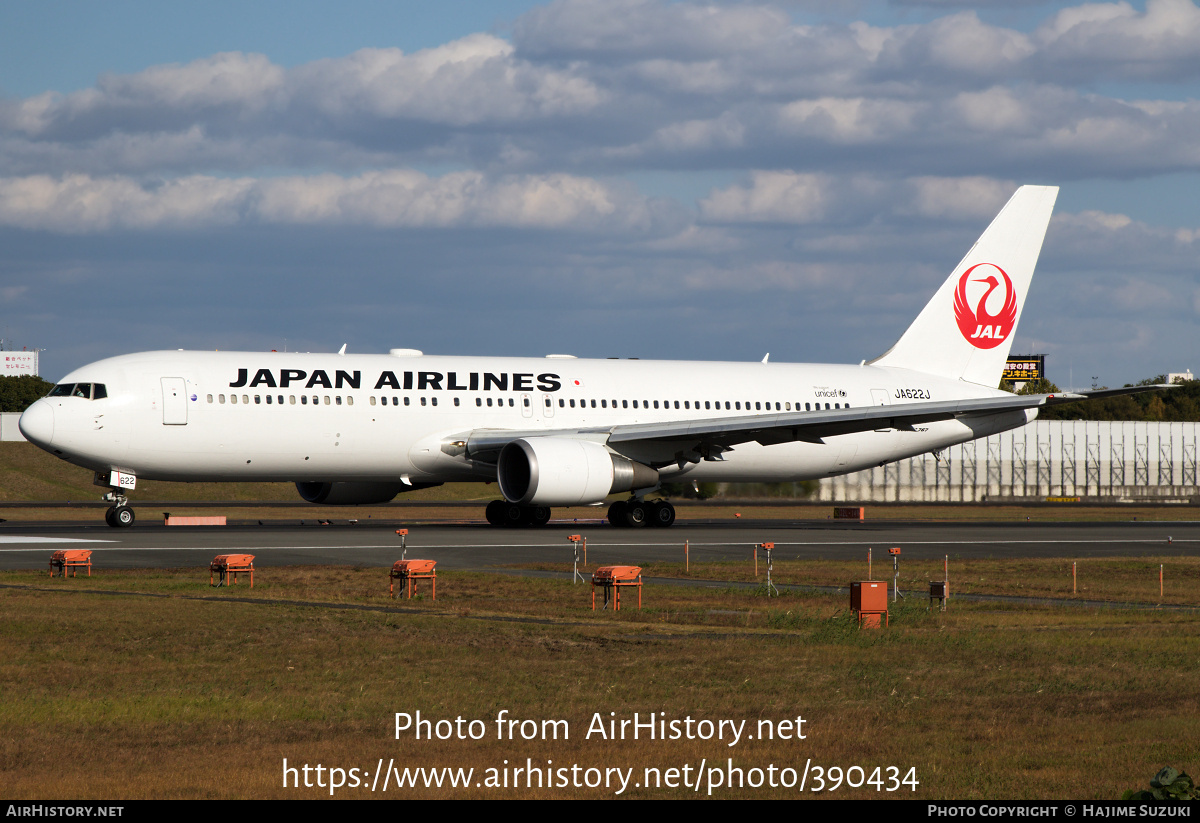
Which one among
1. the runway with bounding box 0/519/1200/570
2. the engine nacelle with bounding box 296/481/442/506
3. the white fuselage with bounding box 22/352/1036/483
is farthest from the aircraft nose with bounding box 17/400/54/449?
the engine nacelle with bounding box 296/481/442/506

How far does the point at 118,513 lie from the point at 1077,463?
66.6 meters

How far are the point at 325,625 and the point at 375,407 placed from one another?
1920 cm

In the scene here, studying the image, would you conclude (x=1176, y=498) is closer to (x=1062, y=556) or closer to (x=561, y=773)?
(x=1062, y=556)

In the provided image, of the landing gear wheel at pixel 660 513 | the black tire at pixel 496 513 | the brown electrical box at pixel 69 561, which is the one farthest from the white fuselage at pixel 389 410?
the brown electrical box at pixel 69 561

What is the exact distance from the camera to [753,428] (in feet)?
122

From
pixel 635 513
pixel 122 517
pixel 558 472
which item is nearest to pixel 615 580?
pixel 558 472

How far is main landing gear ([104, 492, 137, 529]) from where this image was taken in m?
34.8

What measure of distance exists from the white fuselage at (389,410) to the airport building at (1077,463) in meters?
36.8

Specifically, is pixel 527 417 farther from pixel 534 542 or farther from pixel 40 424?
pixel 40 424

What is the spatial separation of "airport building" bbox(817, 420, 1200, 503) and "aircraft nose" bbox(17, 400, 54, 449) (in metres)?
54.8

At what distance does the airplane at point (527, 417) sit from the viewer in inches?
1348

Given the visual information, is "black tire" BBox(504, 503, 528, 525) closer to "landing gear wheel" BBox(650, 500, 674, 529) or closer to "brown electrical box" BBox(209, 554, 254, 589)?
"landing gear wheel" BBox(650, 500, 674, 529)

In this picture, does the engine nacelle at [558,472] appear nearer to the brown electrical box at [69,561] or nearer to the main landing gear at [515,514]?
the main landing gear at [515,514]

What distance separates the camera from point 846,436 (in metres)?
43.3
